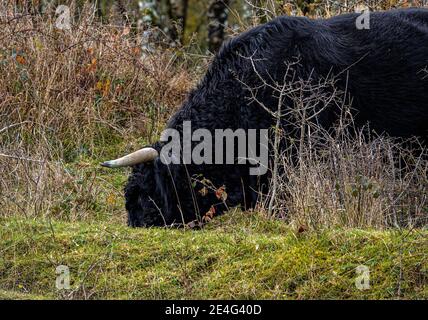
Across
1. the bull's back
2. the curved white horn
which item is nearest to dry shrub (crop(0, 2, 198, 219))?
the curved white horn

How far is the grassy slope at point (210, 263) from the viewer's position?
6.44 m

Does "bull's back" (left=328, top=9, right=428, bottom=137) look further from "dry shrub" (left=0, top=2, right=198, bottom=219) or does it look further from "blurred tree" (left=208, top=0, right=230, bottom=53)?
"blurred tree" (left=208, top=0, right=230, bottom=53)

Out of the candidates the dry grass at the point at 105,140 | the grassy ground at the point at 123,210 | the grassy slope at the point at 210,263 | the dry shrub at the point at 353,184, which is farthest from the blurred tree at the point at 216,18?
the grassy slope at the point at 210,263

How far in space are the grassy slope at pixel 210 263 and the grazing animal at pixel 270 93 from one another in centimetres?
112

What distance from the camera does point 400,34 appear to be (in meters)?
9.46

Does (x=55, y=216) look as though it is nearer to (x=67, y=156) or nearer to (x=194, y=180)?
(x=194, y=180)

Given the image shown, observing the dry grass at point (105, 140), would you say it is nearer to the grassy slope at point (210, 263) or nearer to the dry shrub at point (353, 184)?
the dry shrub at point (353, 184)

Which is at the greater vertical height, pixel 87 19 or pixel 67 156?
pixel 87 19

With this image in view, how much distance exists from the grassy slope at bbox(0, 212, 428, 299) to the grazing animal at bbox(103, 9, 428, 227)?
1.12 metres

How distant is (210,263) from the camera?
23.0 ft

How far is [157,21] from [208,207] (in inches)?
410

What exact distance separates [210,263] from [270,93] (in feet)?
8.18

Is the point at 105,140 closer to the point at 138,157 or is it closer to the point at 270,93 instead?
the point at 138,157

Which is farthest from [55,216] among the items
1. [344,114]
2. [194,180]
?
[344,114]
